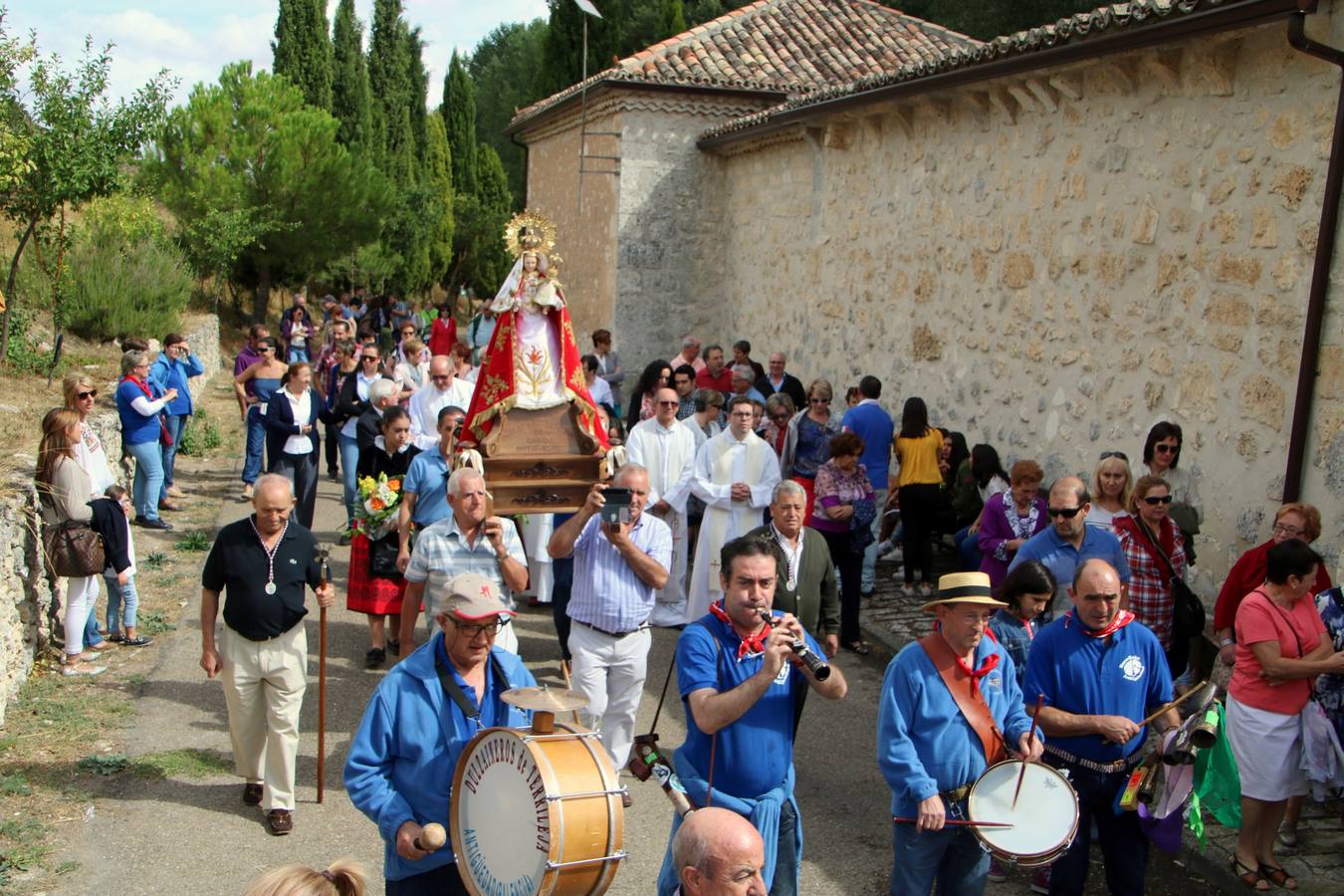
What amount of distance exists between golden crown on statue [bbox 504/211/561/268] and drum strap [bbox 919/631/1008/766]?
5368 mm

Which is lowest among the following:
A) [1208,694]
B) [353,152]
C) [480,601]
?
[1208,694]

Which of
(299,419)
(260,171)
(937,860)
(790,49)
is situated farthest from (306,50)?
(937,860)

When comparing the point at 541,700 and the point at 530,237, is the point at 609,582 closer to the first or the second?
the point at 541,700

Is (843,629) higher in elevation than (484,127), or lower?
lower

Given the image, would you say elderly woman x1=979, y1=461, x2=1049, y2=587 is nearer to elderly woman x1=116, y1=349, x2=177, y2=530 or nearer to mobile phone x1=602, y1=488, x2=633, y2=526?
mobile phone x1=602, y1=488, x2=633, y2=526

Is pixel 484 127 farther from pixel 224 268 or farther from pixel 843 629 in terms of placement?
pixel 843 629

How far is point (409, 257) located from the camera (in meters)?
37.7

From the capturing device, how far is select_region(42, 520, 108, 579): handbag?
793cm

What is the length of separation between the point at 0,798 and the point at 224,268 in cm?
2325

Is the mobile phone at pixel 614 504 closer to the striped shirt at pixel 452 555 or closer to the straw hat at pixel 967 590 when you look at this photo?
the striped shirt at pixel 452 555

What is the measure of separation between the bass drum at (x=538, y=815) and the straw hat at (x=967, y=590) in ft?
4.80

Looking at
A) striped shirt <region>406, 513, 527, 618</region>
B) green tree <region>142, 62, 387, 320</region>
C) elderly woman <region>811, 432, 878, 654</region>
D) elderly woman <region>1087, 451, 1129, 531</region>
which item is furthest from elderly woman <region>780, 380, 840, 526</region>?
green tree <region>142, 62, 387, 320</region>

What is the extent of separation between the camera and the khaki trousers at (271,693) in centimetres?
624

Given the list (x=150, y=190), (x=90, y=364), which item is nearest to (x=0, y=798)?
(x=90, y=364)
